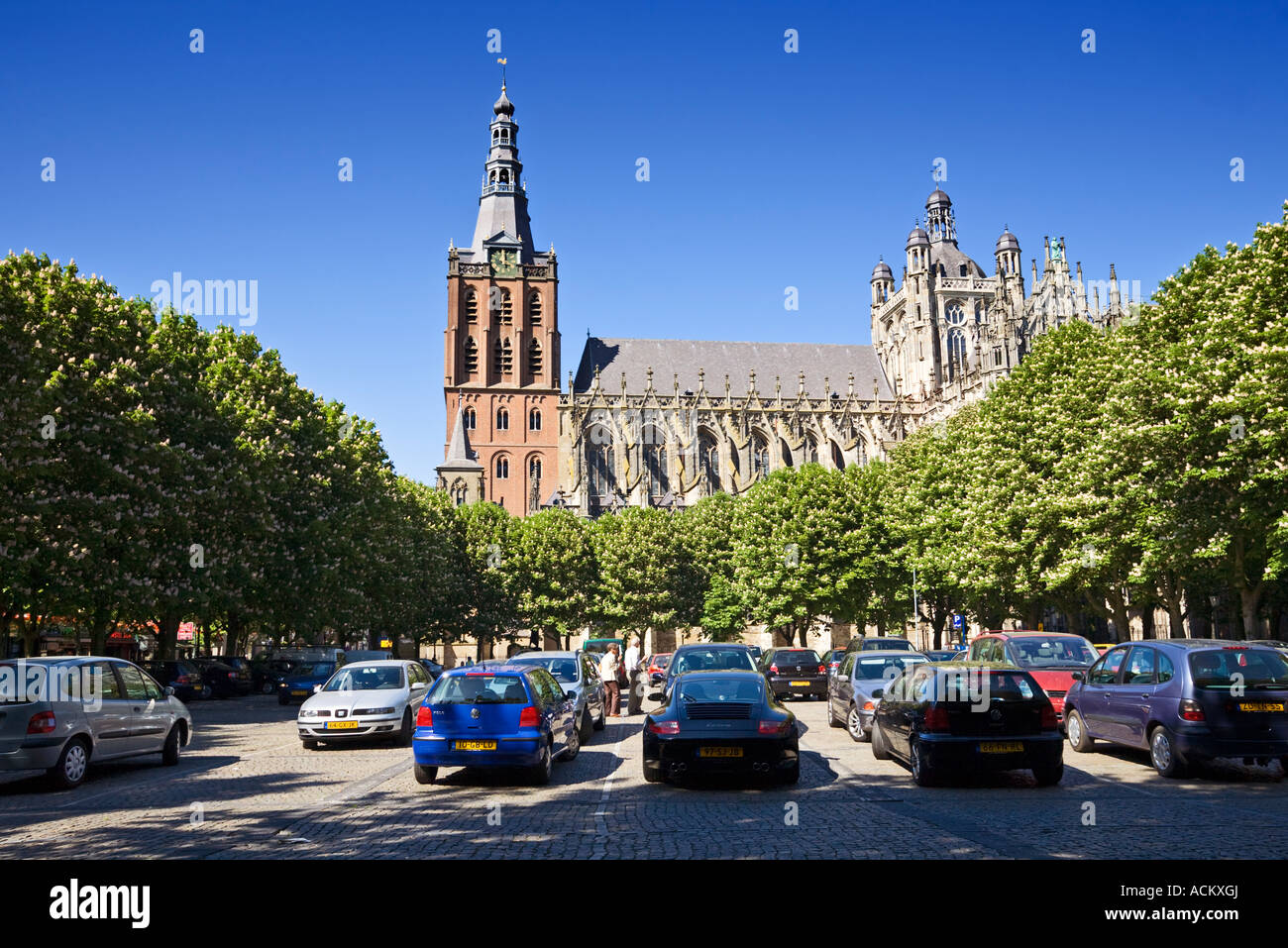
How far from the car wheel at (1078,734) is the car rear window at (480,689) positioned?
8.92 m

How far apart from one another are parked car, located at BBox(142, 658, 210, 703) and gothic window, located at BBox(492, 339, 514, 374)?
66377 millimetres

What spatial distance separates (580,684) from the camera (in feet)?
60.2

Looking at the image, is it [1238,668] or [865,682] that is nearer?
[1238,668]

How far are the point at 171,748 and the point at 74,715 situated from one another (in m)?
2.77

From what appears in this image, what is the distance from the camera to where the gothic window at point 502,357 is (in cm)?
9912

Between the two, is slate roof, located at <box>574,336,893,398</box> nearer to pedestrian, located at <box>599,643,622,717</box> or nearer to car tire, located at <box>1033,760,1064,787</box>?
pedestrian, located at <box>599,643,622,717</box>

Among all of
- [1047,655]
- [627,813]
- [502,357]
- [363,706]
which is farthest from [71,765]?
[502,357]

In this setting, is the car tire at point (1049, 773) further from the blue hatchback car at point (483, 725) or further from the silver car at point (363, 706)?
the silver car at point (363, 706)

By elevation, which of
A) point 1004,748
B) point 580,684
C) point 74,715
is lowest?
point 1004,748

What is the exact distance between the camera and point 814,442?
107 m

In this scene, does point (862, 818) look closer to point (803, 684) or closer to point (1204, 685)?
point (1204, 685)

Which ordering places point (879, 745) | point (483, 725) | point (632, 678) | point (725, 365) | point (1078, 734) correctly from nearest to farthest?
point (483, 725), point (879, 745), point (1078, 734), point (632, 678), point (725, 365)

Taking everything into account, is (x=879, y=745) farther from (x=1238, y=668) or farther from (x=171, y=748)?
(x=171, y=748)
